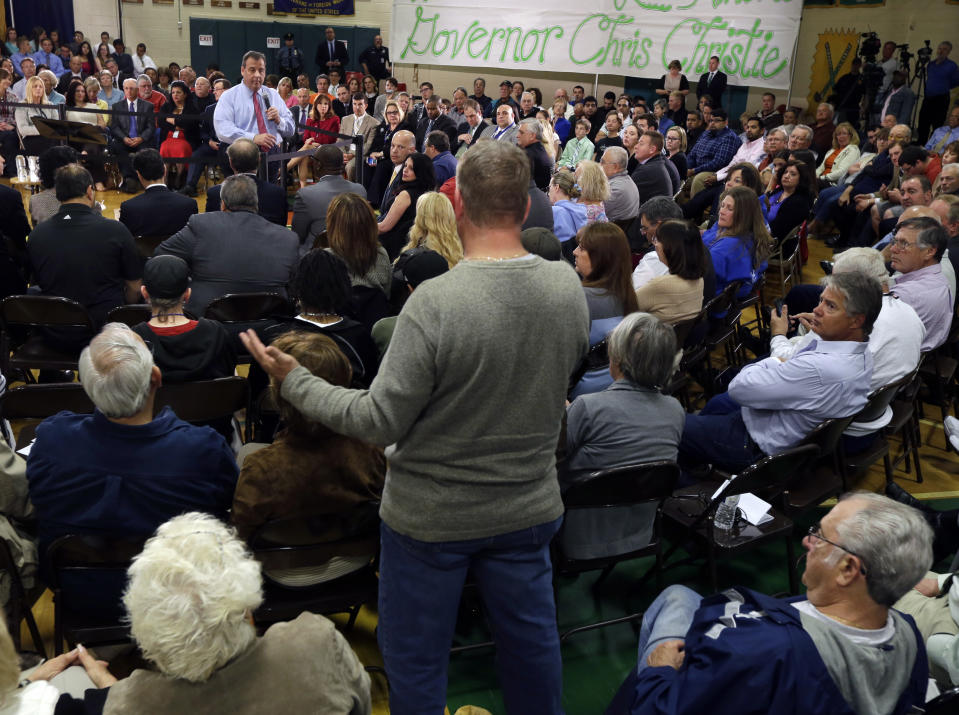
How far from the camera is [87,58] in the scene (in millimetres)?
15227

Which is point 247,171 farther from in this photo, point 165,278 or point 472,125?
point 472,125

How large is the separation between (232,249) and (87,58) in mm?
13946

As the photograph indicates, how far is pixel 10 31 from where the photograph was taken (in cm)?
1530

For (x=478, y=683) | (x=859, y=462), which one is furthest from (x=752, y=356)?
(x=478, y=683)

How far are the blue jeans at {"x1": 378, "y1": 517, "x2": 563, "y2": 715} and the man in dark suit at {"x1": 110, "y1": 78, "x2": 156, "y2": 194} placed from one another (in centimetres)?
906

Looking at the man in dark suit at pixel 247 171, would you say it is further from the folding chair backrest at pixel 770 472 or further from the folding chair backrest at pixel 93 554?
the folding chair backrest at pixel 770 472

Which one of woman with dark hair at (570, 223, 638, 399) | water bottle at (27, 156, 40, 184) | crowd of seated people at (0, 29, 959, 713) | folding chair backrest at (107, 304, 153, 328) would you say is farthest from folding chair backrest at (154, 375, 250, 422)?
water bottle at (27, 156, 40, 184)

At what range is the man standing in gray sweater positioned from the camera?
5.05 ft

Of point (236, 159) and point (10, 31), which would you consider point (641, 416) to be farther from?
point (10, 31)

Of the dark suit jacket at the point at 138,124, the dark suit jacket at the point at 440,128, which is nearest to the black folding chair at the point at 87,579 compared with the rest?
the dark suit jacket at the point at 440,128

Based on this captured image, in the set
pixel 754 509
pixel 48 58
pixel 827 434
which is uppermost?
pixel 48 58

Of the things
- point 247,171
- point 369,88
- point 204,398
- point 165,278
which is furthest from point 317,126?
point 204,398

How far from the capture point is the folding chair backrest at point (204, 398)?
2.75 metres

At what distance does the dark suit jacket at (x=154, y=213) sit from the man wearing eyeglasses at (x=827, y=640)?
13.9 feet
